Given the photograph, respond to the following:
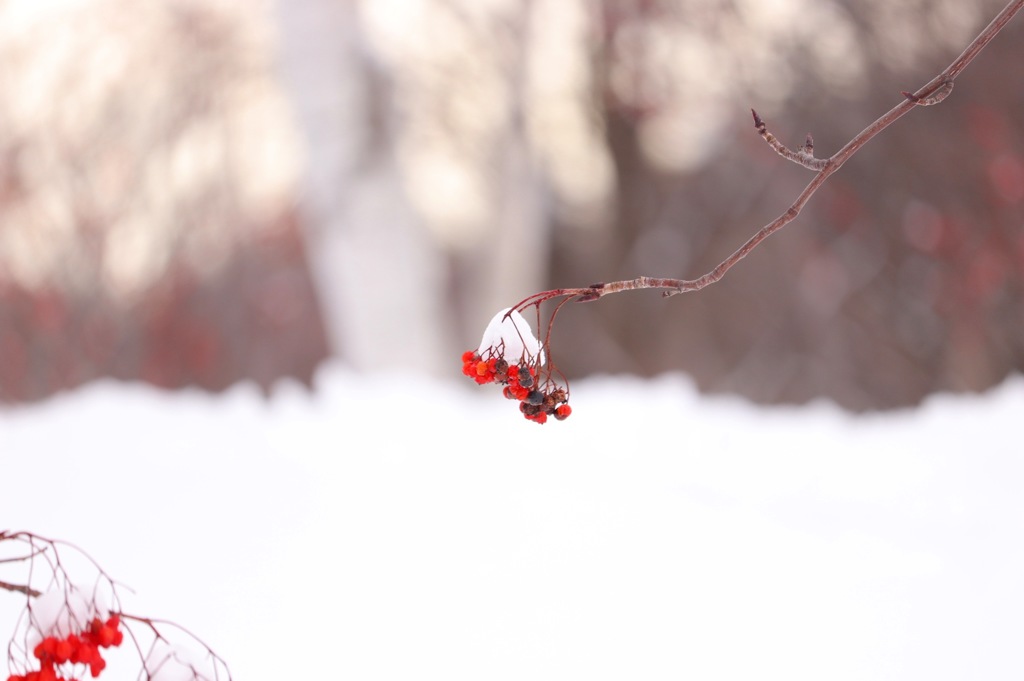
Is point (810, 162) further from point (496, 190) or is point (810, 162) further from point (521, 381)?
point (496, 190)

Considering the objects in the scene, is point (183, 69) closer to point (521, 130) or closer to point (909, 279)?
point (521, 130)

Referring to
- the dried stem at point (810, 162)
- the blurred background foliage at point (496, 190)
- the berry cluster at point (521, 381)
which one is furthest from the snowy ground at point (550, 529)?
the dried stem at point (810, 162)

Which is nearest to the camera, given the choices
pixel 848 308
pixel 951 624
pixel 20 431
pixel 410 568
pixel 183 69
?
pixel 951 624

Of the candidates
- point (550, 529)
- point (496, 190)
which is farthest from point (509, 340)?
point (496, 190)

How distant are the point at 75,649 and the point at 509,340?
0.41 m

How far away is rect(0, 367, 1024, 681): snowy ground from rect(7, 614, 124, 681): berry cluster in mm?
610

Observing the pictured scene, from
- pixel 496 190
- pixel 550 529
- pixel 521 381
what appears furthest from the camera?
pixel 496 190

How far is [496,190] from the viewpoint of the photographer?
245 cm

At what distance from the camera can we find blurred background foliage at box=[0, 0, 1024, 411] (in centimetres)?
216

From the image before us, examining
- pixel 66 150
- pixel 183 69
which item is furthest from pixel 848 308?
pixel 66 150

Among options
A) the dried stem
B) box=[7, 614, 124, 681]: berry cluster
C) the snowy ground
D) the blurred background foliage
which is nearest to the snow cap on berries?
the dried stem

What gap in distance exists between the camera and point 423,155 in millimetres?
2426

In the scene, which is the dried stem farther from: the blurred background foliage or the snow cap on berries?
the blurred background foliage

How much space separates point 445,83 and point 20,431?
53.7 inches
